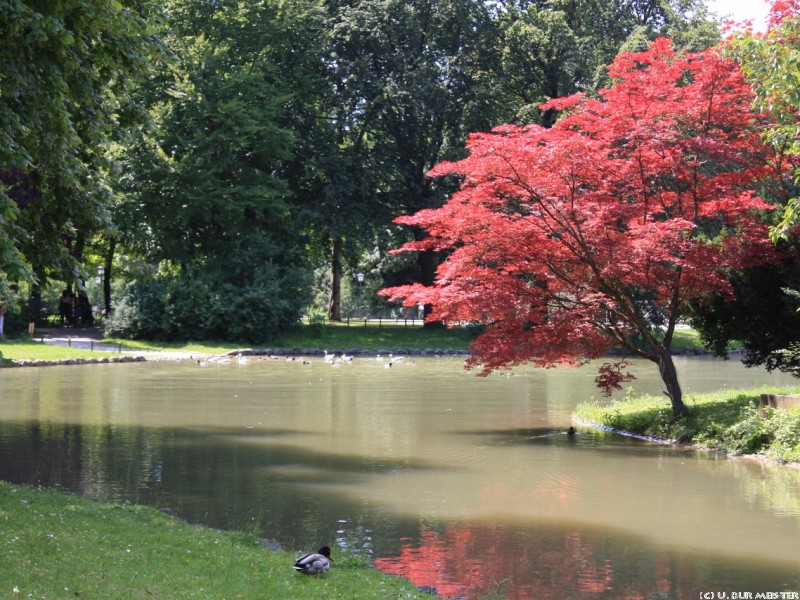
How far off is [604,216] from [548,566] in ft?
30.8

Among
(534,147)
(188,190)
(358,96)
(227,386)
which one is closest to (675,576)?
(534,147)

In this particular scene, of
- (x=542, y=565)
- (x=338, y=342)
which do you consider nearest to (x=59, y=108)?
(x=542, y=565)

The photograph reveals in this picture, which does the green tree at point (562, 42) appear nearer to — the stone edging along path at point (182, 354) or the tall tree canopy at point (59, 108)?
the stone edging along path at point (182, 354)

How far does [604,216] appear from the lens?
17750 mm

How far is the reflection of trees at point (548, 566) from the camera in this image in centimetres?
912

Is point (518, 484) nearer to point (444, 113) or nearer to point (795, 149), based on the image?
point (795, 149)

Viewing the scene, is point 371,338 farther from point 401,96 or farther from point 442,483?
point 442,483

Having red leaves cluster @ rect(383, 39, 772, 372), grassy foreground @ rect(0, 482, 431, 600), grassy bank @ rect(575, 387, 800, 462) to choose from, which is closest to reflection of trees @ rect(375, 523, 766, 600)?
grassy foreground @ rect(0, 482, 431, 600)

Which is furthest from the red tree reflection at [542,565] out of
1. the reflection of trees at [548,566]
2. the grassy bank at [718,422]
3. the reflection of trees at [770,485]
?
the grassy bank at [718,422]

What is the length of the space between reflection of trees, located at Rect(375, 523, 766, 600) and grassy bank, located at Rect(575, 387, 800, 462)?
20.5ft

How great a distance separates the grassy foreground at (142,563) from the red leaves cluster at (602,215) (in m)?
9.53

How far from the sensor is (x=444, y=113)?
1853 inches

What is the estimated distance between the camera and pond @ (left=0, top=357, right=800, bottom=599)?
9945mm

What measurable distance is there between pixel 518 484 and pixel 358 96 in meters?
37.1
